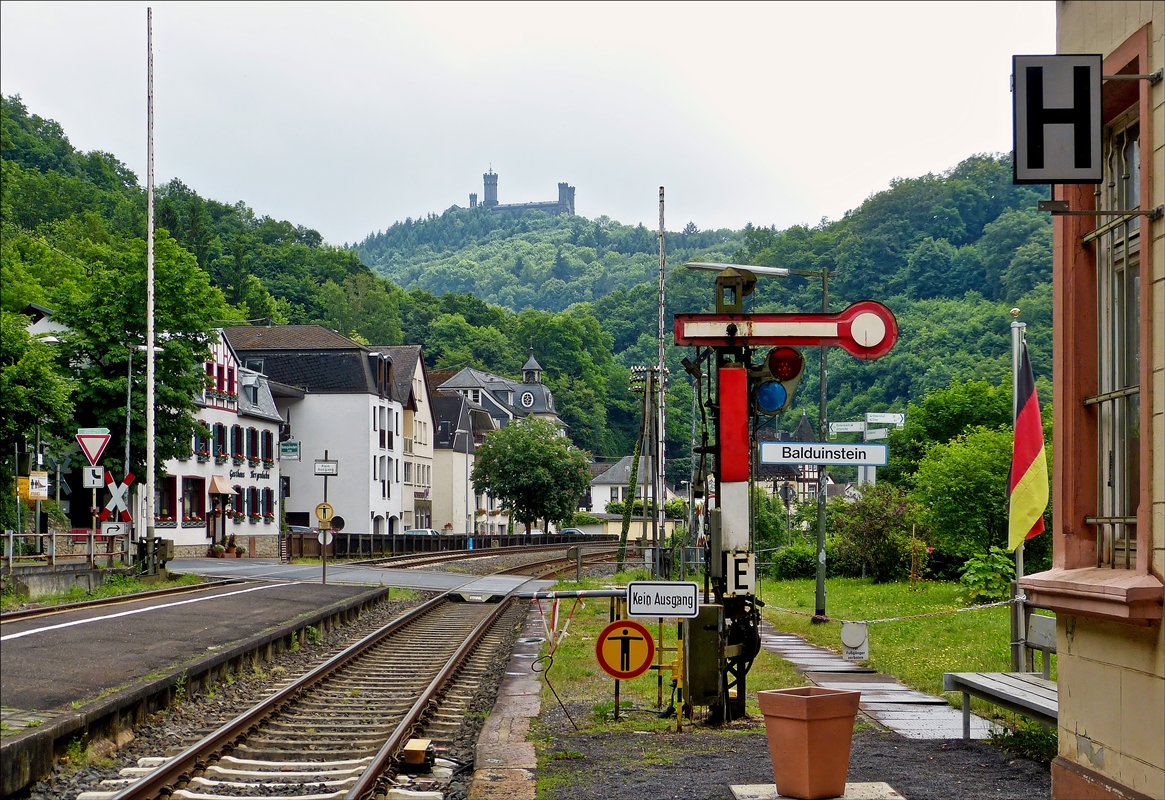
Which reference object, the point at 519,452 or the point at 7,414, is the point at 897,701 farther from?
the point at 519,452

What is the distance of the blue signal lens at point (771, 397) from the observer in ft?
39.9

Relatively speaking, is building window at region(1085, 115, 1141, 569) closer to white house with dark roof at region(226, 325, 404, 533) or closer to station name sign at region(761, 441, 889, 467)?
station name sign at region(761, 441, 889, 467)

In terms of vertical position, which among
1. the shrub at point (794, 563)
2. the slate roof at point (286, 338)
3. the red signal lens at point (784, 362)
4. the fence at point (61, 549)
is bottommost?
the shrub at point (794, 563)

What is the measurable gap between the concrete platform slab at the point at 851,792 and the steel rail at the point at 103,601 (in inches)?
490

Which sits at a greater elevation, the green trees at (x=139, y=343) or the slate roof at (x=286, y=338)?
the slate roof at (x=286, y=338)

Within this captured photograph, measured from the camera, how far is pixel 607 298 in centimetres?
14312

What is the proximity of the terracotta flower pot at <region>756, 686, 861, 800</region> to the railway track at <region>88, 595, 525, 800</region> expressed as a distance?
2861 millimetres

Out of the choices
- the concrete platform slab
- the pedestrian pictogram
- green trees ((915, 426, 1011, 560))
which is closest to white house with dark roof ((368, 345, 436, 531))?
green trees ((915, 426, 1011, 560))

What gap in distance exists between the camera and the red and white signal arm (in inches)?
468

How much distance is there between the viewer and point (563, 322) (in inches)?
5453

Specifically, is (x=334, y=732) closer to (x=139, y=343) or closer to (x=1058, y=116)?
(x=1058, y=116)

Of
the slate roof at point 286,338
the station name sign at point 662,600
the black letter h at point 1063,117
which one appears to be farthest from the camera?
the slate roof at point 286,338

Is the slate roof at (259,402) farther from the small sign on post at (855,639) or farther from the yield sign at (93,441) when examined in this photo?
the small sign on post at (855,639)

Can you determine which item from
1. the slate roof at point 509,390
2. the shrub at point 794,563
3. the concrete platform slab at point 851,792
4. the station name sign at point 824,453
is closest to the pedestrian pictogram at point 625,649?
the station name sign at point 824,453
